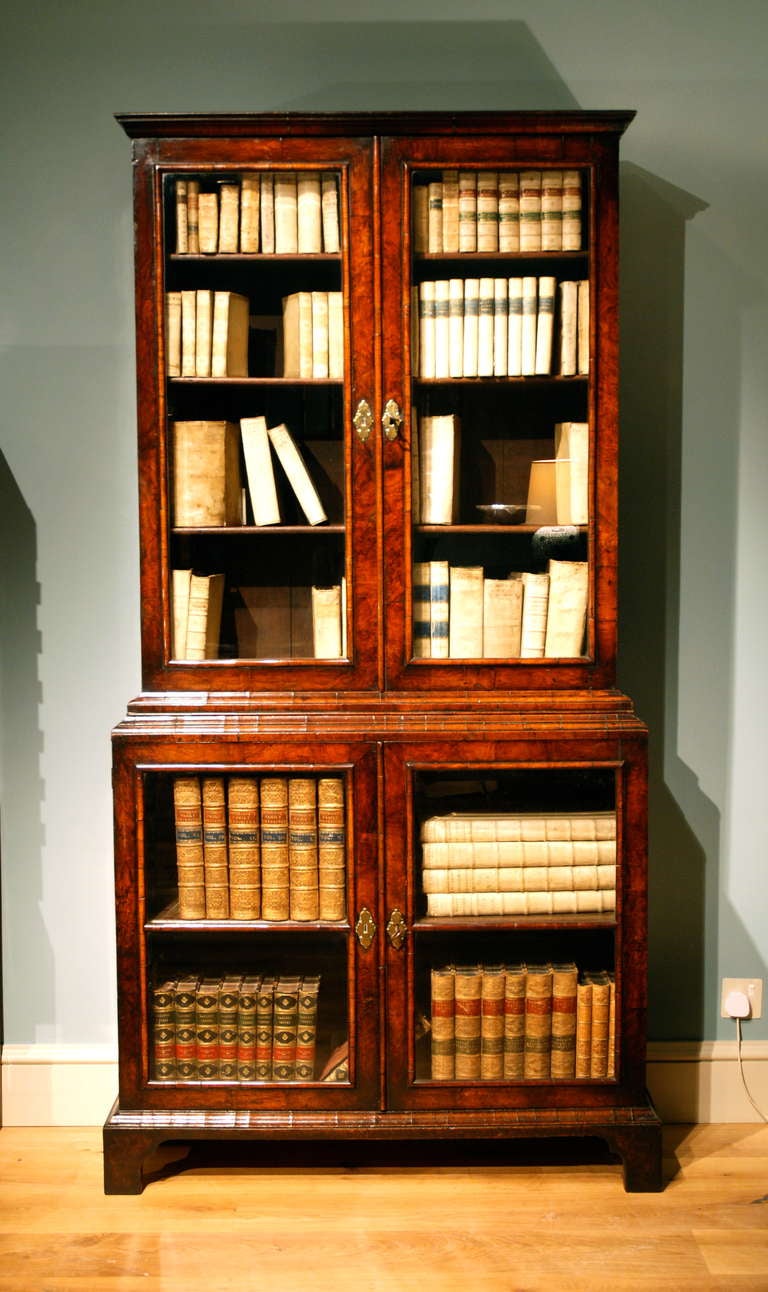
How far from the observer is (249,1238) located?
7.27 ft

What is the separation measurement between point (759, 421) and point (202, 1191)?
2.13 m

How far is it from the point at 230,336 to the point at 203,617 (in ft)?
1.91

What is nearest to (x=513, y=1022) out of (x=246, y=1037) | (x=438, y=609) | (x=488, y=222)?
(x=246, y=1037)

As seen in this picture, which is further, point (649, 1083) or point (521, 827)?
point (649, 1083)

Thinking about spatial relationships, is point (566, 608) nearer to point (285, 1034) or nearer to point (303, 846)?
point (303, 846)

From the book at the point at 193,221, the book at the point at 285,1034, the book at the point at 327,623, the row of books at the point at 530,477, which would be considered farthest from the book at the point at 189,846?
the book at the point at 193,221

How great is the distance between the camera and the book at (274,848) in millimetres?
2312

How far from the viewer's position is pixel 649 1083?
268 centimetres

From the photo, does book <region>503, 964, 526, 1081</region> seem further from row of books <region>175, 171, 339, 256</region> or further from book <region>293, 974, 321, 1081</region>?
row of books <region>175, 171, 339, 256</region>

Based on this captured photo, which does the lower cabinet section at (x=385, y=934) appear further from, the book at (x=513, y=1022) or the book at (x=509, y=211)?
the book at (x=509, y=211)

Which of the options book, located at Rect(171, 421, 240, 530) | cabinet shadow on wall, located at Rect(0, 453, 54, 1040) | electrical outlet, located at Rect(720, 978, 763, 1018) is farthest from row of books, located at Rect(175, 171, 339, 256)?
electrical outlet, located at Rect(720, 978, 763, 1018)

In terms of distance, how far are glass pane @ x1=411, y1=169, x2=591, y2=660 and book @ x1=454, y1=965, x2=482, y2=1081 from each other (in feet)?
2.23

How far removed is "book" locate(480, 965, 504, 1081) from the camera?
7.64 ft

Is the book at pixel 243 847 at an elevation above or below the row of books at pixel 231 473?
below
